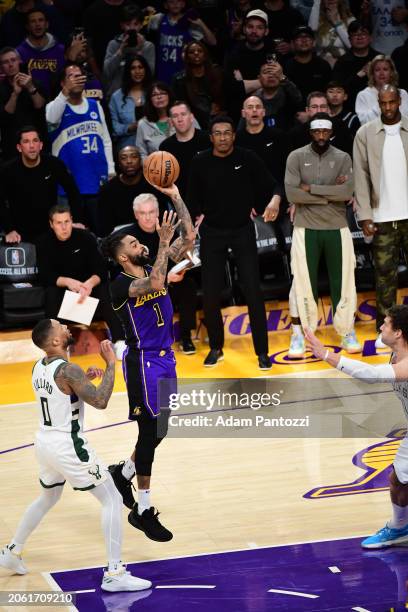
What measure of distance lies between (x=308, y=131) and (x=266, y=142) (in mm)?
453

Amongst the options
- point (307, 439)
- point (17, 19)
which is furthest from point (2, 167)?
point (307, 439)

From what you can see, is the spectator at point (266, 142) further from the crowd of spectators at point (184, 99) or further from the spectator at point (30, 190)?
the spectator at point (30, 190)

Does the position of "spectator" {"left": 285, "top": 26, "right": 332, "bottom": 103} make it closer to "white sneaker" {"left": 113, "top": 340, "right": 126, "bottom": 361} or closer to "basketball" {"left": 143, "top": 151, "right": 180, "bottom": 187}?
"white sneaker" {"left": 113, "top": 340, "right": 126, "bottom": 361}

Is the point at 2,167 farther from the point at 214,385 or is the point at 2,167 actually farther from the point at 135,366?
the point at 135,366

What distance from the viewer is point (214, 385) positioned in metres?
10.5

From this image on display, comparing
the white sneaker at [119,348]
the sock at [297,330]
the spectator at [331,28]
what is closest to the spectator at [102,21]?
the spectator at [331,28]

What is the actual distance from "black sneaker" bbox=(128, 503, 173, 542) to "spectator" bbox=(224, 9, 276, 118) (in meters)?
6.63

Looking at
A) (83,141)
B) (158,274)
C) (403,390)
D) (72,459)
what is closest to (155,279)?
(158,274)

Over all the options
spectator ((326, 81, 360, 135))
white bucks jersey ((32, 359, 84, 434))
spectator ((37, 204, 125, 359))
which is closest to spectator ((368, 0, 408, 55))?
spectator ((326, 81, 360, 135))

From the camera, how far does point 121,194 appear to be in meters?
11.5

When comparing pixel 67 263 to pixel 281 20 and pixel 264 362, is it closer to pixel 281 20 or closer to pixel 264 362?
pixel 264 362

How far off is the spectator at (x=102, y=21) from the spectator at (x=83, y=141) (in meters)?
1.40

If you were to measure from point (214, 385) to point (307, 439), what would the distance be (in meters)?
1.58

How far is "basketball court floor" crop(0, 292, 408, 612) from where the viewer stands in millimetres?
6535
